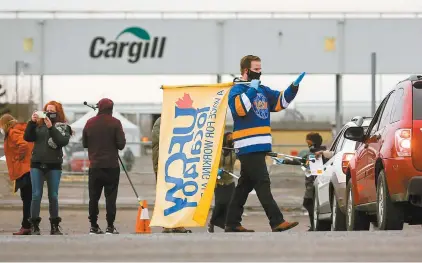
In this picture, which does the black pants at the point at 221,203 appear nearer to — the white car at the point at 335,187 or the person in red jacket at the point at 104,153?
the white car at the point at 335,187

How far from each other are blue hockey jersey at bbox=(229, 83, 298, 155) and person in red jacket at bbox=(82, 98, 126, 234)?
3029 millimetres

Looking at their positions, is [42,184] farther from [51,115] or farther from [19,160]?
[19,160]

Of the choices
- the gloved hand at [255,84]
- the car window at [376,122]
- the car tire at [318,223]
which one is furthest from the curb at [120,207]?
the gloved hand at [255,84]

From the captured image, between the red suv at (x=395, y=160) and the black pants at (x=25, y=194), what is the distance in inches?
204

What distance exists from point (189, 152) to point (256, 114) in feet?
2.88

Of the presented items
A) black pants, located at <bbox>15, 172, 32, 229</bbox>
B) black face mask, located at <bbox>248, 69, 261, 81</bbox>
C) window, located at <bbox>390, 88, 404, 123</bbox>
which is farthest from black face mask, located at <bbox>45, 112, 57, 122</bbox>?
window, located at <bbox>390, 88, 404, 123</bbox>

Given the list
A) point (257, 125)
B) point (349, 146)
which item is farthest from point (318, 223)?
point (257, 125)

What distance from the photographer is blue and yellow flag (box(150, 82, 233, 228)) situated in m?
12.1

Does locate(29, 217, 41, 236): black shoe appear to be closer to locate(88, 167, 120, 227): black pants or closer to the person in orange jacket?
the person in orange jacket

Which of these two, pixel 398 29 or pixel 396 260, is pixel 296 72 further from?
pixel 396 260

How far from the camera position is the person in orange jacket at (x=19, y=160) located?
51.6 feet

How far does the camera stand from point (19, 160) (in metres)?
15.8

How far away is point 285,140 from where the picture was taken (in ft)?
131
